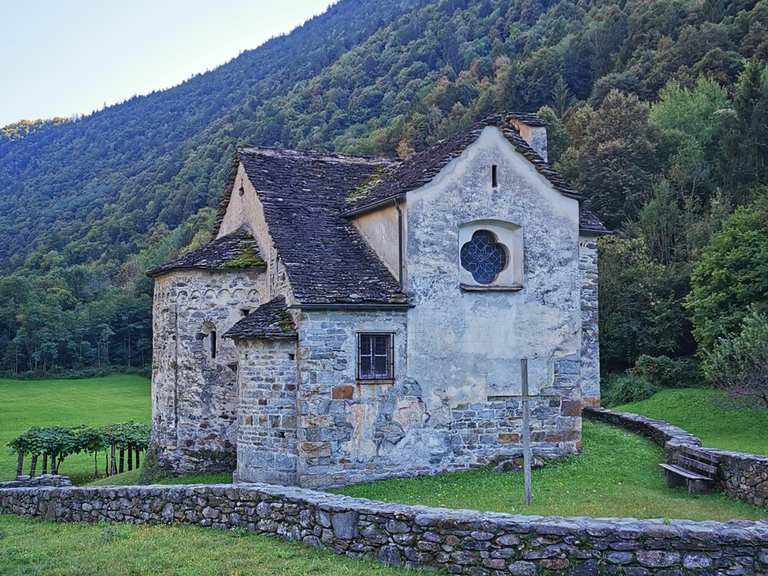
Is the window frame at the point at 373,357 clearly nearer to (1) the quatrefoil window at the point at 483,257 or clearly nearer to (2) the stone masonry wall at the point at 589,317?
(1) the quatrefoil window at the point at 483,257

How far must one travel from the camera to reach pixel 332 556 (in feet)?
33.0

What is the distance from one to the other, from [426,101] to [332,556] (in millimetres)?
89930

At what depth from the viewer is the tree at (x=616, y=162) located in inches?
2165

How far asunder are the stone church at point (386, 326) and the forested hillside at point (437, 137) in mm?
17064

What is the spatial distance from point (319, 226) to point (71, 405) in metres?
40.0

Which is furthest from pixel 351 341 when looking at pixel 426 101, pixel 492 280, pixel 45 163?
pixel 45 163

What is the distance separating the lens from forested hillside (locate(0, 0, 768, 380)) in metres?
47.8

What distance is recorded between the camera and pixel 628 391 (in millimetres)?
36562

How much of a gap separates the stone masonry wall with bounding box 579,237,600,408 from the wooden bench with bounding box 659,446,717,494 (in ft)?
32.8

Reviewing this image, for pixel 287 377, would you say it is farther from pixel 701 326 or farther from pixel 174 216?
pixel 174 216

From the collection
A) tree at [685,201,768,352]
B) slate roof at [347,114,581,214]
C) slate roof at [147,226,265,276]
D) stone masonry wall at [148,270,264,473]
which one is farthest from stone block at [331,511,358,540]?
tree at [685,201,768,352]

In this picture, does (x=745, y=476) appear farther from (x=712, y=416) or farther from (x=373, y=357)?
(x=712, y=416)

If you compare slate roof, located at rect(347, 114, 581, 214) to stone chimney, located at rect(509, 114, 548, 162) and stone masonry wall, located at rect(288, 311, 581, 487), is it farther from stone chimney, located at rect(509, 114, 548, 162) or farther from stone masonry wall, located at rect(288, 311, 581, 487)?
stone chimney, located at rect(509, 114, 548, 162)

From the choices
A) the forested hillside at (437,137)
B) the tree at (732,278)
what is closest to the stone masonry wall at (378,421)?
the tree at (732,278)
